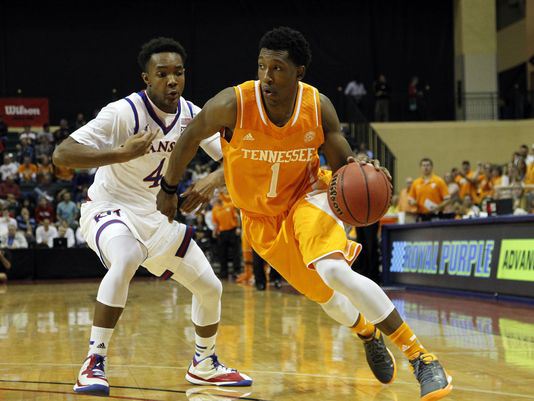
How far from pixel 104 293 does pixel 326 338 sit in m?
2.88

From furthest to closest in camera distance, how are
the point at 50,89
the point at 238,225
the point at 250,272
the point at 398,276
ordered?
the point at 50,89 < the point at 238,225 < the point at 250,272 < the point at 398,276

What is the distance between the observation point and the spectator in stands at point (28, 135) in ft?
74.1

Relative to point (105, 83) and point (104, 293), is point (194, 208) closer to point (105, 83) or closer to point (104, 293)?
point (104, 293)

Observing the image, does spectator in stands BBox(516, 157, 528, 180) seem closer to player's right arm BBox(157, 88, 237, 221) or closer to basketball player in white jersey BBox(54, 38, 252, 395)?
basketball player in white jersey BBox(54, 38, 252, 395)

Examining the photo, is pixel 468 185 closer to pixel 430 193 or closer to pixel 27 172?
pixel 430 193

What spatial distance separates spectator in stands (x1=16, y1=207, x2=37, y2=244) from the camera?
18641 mm

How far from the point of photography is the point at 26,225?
1886 cm

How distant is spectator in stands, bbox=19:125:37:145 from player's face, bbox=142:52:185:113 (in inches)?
713

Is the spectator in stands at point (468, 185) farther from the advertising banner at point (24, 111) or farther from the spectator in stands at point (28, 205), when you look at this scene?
the advertising banner at point (24, 111)

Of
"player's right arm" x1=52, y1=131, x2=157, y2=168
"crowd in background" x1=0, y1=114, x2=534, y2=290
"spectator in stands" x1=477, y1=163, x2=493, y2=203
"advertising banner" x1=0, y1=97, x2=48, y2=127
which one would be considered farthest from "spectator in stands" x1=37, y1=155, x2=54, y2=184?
"player's right arm" x1=52, y1=131, x2=157, y2=168

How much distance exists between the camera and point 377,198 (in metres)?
4.57

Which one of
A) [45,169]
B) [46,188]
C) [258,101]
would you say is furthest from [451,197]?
[258,101]

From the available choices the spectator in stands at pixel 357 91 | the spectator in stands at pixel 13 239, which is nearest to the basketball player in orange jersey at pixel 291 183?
the spectator in stands at pixel 13 239

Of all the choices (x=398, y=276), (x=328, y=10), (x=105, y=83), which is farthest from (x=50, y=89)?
(x=398, y=276)
